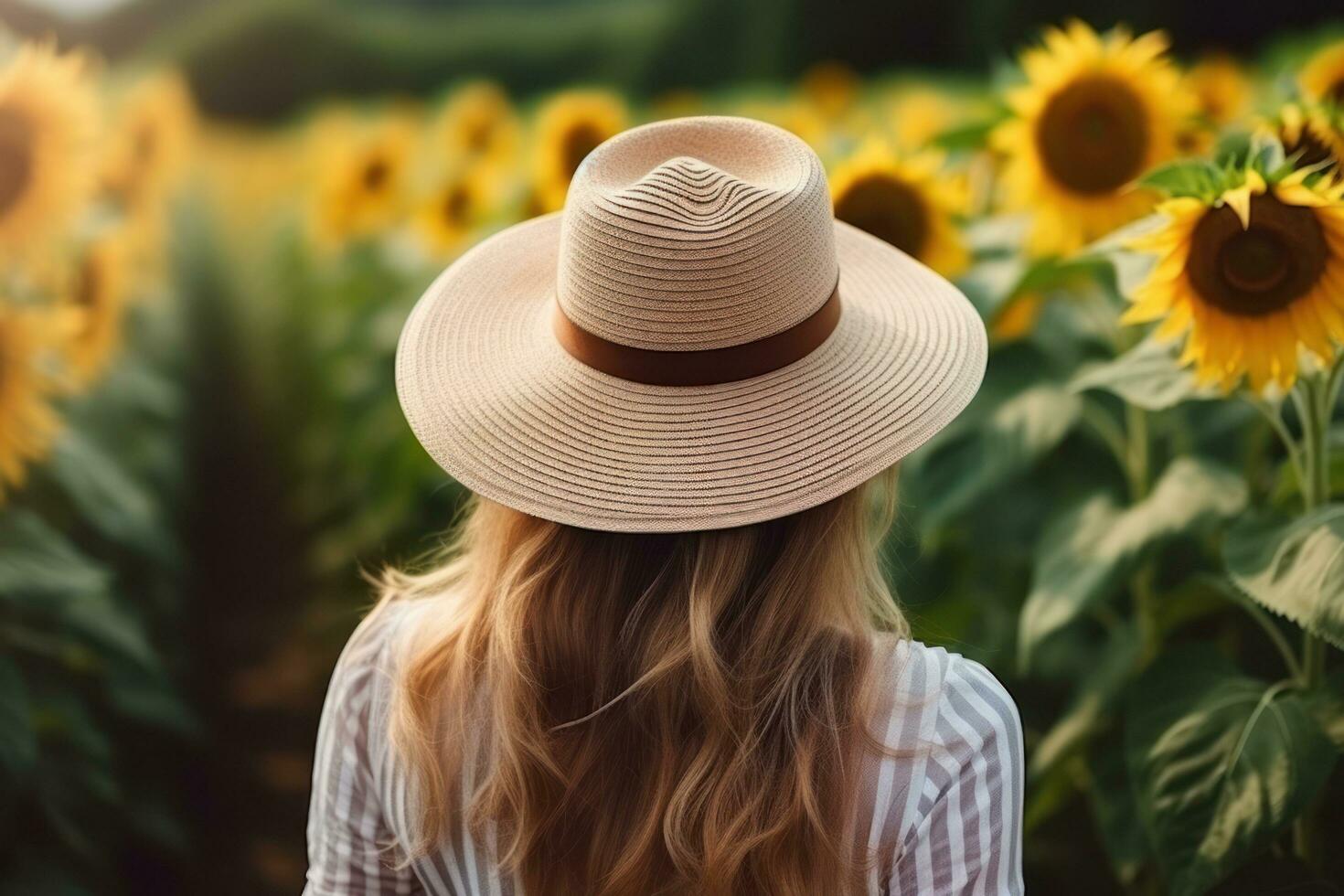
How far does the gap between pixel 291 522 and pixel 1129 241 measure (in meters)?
2.71

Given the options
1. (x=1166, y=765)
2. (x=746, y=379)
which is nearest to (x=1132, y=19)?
(x=1166, y=765)

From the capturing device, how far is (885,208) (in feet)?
6.73

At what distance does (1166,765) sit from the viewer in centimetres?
148

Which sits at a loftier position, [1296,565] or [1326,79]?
[1326,79]

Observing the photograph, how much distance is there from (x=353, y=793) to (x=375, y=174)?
7.97 ft

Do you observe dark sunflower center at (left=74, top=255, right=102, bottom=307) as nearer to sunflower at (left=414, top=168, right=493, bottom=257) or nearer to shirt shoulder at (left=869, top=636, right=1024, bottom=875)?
sunflower at (left=414, top=168, right=493, bottom=257)

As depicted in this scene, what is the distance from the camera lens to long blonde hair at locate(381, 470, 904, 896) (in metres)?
1.05

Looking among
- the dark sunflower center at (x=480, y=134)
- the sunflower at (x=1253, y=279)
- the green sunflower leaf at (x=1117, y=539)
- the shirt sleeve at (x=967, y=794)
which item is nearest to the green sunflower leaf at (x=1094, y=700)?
the green sunflower leaf at (x=1117, y=539)

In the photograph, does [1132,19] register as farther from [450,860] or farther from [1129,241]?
[450,860]

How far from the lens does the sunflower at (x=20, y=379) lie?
5.97ft

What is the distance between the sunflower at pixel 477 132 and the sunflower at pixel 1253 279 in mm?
2244

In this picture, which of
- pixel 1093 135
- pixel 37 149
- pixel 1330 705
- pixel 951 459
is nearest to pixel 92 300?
pixel 37 149

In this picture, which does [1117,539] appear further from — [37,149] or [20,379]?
[37,149]

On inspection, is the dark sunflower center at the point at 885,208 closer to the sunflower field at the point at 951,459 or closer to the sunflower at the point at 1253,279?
the sunflower field at the point at 951,459
